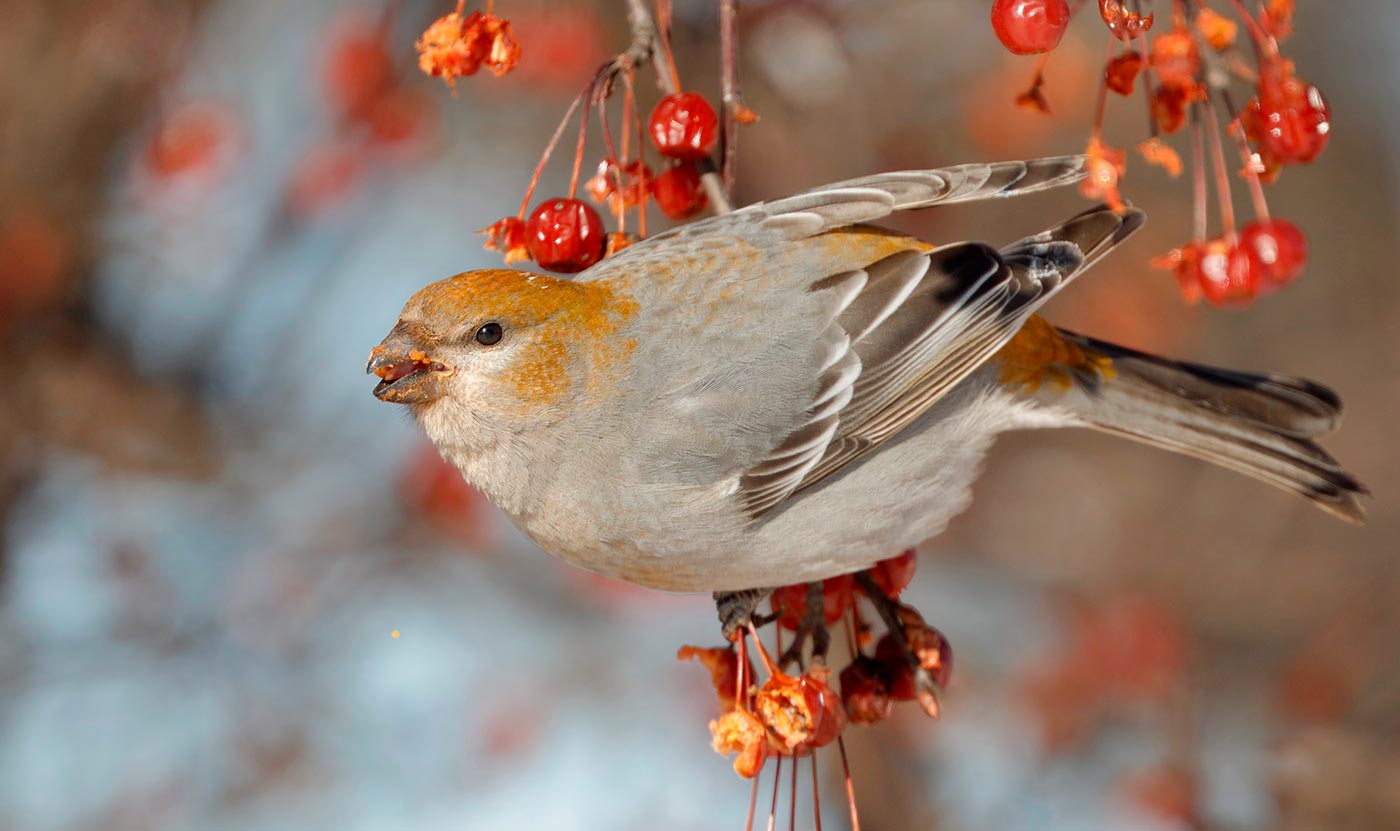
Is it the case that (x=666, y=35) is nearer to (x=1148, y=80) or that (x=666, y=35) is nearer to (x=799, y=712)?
(x=1148, y=80)

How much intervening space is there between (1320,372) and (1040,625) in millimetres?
2085

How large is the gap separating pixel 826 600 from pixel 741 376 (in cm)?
54

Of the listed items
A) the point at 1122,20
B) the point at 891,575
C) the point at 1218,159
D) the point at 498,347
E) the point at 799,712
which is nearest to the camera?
the point at 1122,20

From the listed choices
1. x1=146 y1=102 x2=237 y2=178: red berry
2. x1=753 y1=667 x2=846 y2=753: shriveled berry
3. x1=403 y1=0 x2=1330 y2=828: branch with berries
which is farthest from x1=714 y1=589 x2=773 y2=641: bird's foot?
x1=146 y1=102 x2=237 y2=178: red berry

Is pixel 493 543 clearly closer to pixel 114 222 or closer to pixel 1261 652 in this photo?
pixel 114 222

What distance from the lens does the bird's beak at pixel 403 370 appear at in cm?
213

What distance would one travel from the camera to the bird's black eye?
86.0 inches

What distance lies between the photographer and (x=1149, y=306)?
20.6 feet

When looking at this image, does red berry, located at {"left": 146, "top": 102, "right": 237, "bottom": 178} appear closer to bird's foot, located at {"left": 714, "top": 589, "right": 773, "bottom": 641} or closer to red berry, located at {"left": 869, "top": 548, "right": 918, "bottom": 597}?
bird's foot, located at {"left": 714, "top": 589, "right": 773, "bottom": 641}

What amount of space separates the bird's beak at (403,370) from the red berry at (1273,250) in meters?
1.53

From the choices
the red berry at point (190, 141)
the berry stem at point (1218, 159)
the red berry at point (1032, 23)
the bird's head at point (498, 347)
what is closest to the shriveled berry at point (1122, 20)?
the red berry at point (1032, 23)

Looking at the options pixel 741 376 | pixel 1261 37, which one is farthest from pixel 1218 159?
pixel 741 376

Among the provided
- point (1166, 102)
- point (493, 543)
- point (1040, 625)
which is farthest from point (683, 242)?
point (1040, 625)

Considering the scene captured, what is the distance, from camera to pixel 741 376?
236 cm
